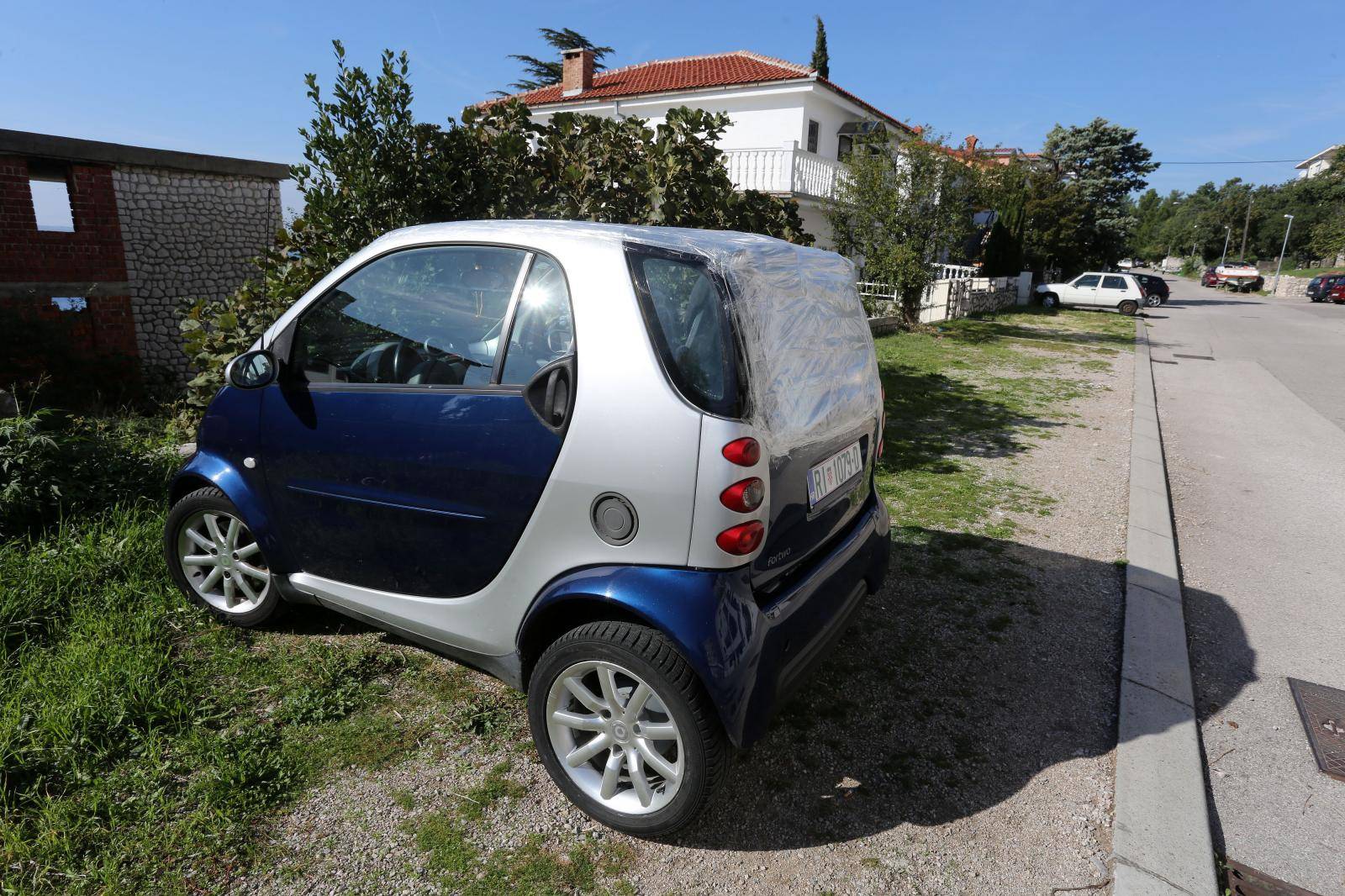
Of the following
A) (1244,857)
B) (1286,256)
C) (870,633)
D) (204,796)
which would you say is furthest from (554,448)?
(1286,256)

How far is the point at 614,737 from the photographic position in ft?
7.52

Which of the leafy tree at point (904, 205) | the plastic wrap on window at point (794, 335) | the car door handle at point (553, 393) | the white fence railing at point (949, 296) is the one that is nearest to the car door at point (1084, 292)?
the white fence railing at point (949, 296)

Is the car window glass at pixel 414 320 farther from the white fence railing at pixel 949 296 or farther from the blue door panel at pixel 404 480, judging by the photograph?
the white fence railing at pixel 949 296

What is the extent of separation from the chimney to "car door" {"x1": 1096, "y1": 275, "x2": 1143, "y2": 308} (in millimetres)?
20125

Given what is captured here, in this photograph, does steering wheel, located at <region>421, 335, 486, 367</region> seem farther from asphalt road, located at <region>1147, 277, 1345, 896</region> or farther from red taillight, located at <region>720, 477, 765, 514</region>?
asphalt road, located at <region>1147, 277, 1345, 896</region>

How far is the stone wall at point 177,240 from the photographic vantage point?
10008 mm

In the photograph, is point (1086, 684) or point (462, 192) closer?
point (1086, 684)

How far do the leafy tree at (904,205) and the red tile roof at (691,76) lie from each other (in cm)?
884

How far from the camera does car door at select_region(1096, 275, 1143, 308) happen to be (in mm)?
26094

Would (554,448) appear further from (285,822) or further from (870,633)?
(870,633)

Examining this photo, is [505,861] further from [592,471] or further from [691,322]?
[691,322]

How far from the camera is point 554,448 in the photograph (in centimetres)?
222

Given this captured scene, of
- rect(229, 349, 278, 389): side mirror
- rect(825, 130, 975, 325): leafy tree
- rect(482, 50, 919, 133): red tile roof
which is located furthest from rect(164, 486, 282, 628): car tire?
rect(482, 50, 919, 133): red tile roof

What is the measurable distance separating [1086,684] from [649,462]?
95.7 inches
